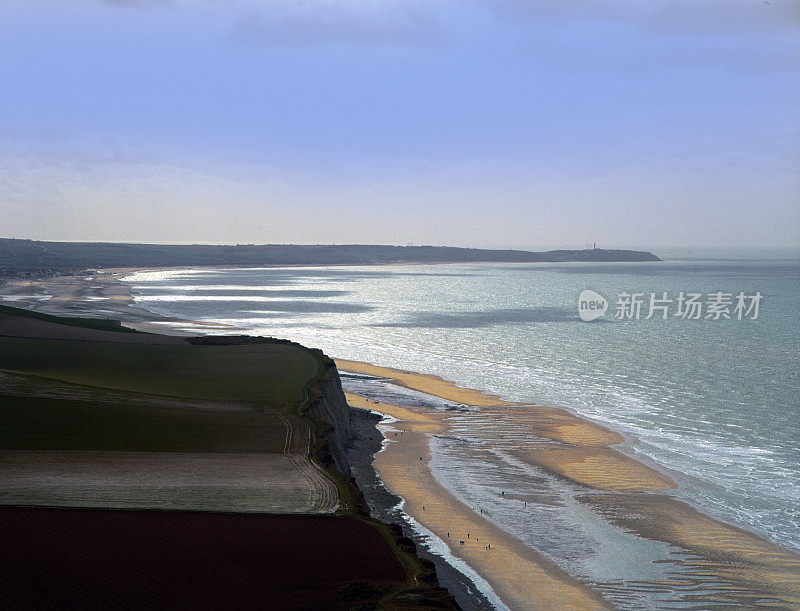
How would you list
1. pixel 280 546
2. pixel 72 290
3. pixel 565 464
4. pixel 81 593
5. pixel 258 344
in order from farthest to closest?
pixel 72 290, pixel 258 344, pixel 565 464, pixel 280 546, pixel 81 593

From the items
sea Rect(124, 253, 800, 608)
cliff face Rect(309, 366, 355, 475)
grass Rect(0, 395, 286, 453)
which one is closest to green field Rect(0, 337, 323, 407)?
cliff face Rect(309, 366, 355, 475)

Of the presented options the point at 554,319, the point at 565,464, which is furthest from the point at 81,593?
the point at 554,319

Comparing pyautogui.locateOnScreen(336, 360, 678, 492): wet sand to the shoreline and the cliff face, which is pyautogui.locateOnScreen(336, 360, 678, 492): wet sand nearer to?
the shoreline

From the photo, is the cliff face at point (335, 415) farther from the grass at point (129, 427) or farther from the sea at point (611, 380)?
the sea at point (611, 380)

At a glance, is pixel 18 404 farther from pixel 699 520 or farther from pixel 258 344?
pixel 699 520

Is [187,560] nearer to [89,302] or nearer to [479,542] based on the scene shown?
[479,542]

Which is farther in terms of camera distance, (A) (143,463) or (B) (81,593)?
(A) (143,463)

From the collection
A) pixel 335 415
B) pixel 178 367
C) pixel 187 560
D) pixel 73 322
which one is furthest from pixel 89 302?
pixel 187 560

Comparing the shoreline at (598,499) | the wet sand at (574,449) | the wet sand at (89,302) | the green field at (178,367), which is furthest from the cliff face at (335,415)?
the wet sand at (89,302)
